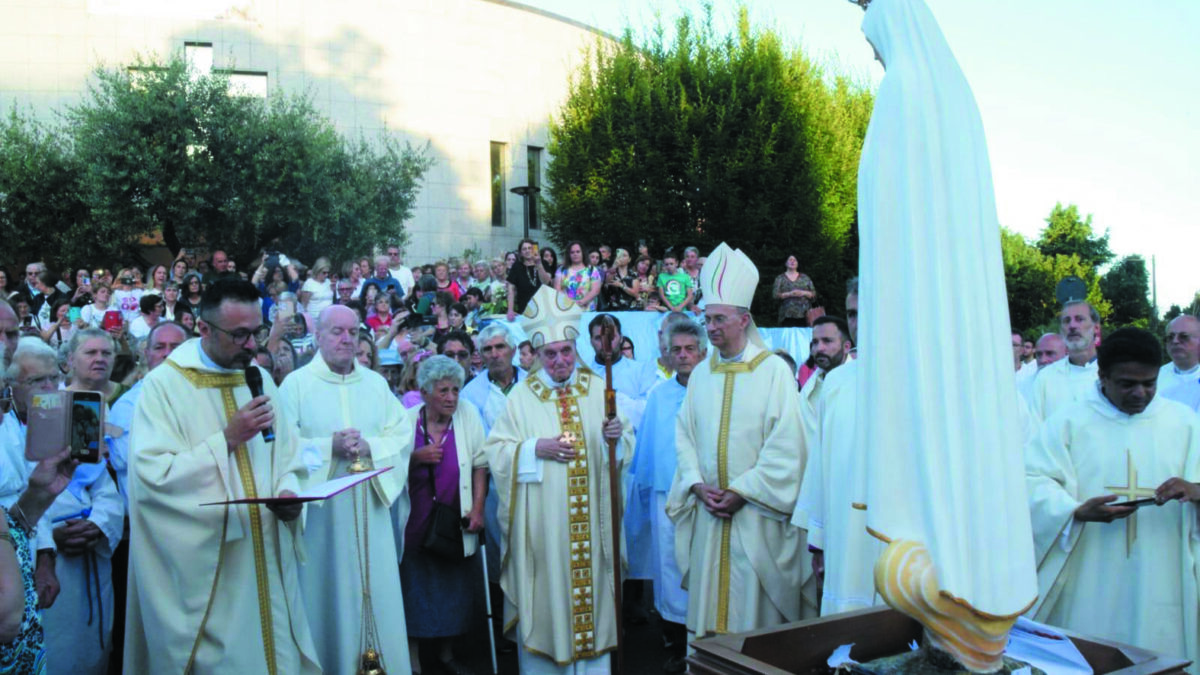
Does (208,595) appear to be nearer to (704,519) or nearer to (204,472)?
(204,472)

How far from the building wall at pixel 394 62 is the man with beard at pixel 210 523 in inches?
784

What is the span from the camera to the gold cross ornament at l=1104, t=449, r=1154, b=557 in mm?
4168

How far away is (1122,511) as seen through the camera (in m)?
4.00

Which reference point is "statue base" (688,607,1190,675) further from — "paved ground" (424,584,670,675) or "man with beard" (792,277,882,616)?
"paved ground" (424,584,670,675)

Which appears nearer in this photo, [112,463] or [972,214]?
[972,214]

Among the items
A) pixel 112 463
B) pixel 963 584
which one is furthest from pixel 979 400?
pixel 112 463

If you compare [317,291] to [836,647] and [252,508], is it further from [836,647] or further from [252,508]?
[836,647]

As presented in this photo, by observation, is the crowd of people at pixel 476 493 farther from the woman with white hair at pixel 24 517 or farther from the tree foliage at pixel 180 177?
the tree foliage at pixel 180 177

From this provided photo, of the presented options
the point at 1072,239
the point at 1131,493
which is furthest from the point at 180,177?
the point at 1072,239

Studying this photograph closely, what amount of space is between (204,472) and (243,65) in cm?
2278

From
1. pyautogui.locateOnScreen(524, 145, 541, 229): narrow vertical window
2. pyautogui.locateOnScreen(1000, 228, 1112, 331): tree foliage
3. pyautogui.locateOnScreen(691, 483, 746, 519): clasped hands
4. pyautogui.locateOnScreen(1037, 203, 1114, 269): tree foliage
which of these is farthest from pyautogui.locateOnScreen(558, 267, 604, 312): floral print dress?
pyautogui.locateOnScreen(1037, 203, 1114, 269): tree foliage

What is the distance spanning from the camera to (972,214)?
244 cm

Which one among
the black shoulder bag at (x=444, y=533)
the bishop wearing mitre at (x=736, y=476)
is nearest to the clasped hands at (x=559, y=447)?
the bishop wearing mitre at (x=736, y=476)

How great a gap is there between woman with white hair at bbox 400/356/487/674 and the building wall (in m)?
18.7
